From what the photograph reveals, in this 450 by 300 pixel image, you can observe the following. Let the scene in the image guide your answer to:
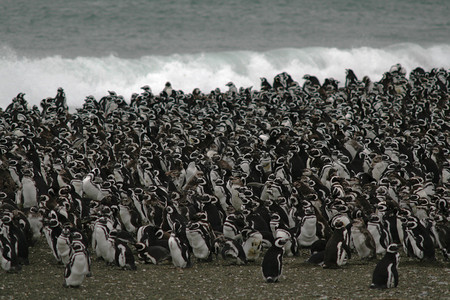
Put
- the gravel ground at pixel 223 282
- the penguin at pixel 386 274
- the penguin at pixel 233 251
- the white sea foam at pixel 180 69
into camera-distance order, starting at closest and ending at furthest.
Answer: the gravel ground at pixel 223 282 < the penguin at pixel 386 274 < the penguin at pixel 233 251 < the white sea foam at pixel 180 69

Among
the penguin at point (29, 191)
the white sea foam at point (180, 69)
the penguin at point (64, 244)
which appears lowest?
the penguin at point (64, 244)

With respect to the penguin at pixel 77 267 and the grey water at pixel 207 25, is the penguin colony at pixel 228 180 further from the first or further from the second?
the grey water at pixel 207 25

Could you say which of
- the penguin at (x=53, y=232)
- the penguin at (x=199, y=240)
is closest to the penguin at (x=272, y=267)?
the penguin at (x=199, y=240)

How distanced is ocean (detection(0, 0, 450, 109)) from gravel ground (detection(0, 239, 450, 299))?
20400 mm

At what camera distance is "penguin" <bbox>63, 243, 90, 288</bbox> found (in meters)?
8.08

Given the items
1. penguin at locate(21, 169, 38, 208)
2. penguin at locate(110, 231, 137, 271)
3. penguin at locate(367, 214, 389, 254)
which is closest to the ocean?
penguin at locate(21, 169, 38, 208)

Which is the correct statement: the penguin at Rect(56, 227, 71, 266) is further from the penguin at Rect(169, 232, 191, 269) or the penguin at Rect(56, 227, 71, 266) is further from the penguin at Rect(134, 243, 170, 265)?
the penguin at Rect(169, 232, 191, 269)

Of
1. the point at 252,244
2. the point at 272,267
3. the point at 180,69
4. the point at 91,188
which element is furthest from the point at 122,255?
the point at 180,69

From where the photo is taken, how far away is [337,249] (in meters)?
9.26

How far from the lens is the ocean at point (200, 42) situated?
32531 millimetres

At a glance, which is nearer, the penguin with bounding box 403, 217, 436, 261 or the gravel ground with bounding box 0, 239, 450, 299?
the gravel ground with bounding box 0, 239, 450, 299

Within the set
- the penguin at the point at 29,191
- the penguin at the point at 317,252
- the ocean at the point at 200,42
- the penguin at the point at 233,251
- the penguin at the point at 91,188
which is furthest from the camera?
the ocean at the point at 200,42

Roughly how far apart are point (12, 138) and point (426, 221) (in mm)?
8916

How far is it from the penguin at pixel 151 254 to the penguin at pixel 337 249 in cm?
213
